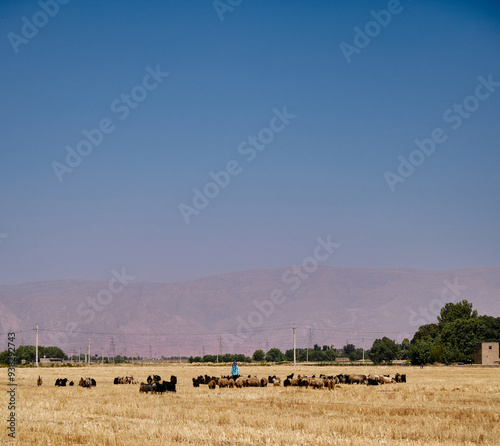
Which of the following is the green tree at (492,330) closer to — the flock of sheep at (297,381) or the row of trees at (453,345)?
the row of trees at (453,345)

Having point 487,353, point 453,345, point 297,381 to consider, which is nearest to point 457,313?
point 453,345

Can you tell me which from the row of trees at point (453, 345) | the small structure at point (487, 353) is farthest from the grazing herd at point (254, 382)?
the row of trees at point (453, 345)

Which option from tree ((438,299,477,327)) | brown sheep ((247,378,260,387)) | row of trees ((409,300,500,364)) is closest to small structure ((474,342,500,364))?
row of trees ((409,300,500,364))

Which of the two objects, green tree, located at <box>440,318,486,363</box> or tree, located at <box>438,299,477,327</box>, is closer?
green tree, located at <box>440,318,486,363</box>

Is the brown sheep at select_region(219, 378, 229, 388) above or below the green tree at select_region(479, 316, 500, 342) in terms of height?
above

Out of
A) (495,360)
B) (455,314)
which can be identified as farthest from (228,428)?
(455,314)

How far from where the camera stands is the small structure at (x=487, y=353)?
405 feet

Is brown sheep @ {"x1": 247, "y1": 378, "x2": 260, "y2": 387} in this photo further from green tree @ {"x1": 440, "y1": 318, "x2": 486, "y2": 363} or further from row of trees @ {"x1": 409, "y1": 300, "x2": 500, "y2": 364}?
green tree @ {"x1": 440, "y1": 318, "x2": 486, "y2": 363}

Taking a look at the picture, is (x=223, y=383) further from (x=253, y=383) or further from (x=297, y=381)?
(x=297, y=381)

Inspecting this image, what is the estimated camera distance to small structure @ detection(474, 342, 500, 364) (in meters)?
123

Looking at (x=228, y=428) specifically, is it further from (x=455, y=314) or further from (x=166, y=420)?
(x=455, y=314)

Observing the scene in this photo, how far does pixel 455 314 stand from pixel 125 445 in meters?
166

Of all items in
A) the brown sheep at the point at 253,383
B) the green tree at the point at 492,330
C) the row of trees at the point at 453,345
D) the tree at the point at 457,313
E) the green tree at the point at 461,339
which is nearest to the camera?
the brown sheep at the point at 253,383

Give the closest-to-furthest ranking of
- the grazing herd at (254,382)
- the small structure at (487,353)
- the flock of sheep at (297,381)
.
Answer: the grazing herd at (254,382) < the flock of sheep at (297,381) < the small structure at (487,353)
